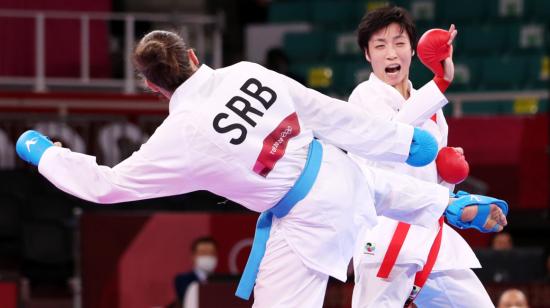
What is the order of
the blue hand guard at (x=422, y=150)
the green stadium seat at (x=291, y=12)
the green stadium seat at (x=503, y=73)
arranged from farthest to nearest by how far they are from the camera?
the green stadium seat at (x=291, y=12), the green stadium seat at (x=503, y=73), the blue hand guard at (x=422, y=150)

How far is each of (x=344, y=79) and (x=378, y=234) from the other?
832 cm

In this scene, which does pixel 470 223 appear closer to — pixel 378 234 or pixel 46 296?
pixel 378 234

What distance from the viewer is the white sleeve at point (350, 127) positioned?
4469 mm

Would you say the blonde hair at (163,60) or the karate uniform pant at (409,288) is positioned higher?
the blonde hair at (163,60)

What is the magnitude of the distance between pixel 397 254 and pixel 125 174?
132 centimetres

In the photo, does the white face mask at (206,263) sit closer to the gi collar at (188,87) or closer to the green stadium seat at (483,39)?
the gi collar at (188,87)

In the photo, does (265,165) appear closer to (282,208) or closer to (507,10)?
(282,208)

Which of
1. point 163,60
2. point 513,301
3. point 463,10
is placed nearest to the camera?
point 163,60

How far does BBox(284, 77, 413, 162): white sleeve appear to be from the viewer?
14.7 feet

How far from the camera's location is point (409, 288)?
4938mm

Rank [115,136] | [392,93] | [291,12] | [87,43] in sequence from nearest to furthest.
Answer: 1. [392,93]
2. [115,136]
3. [87,43]
4. [291,12]

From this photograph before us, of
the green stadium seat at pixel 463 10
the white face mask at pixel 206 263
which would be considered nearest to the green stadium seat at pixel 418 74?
the green stadium seat at pixel 463 10

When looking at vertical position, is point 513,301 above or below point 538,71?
below

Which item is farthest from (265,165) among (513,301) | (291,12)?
(291,12)
